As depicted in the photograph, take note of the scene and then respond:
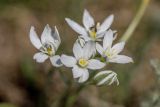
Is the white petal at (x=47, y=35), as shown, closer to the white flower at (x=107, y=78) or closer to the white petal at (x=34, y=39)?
the white petal at (x=34, y=39)

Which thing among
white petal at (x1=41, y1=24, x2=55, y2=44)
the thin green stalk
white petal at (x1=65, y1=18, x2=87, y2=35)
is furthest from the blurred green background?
white petal at (x1=41, y1=24, x2=55, y2=44)

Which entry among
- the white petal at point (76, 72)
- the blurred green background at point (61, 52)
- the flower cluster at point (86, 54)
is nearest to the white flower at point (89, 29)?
the flower cluster at point (86, 54)

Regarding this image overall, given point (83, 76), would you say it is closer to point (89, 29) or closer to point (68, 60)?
point (68, 60)

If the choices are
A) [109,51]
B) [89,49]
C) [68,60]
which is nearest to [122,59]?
[109,51]

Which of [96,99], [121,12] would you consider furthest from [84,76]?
[121,12]

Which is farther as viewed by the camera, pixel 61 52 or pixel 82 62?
pixel 61 52

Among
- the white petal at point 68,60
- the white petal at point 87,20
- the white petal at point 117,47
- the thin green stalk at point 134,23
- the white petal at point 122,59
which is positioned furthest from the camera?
the thin green stalk at point 134,23

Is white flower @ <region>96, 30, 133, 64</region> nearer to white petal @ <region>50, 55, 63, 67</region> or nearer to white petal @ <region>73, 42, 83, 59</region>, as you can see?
white petal @ <region>73, 42, 83, 59</region>
